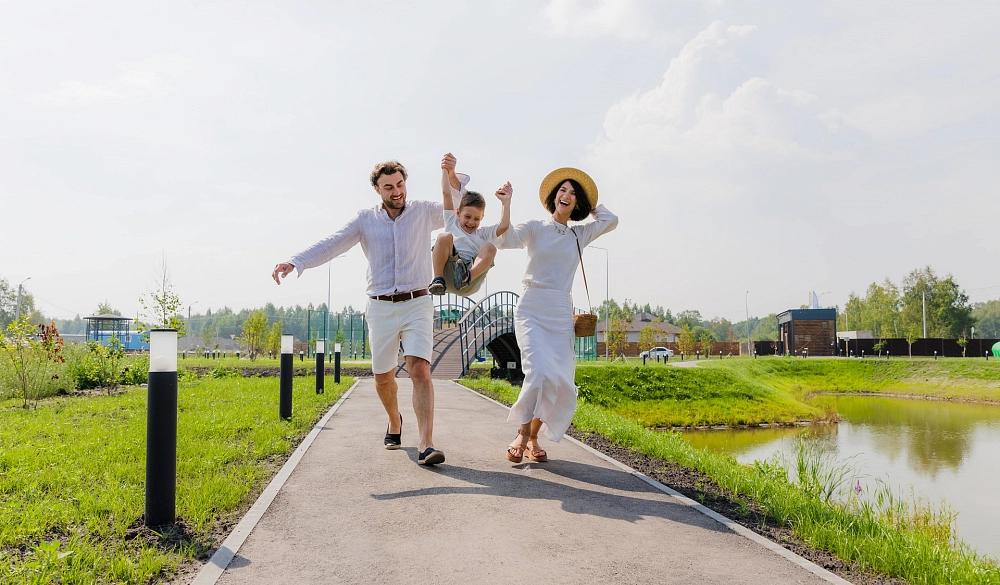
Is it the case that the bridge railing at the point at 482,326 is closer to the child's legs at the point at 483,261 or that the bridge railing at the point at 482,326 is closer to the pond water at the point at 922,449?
the pond water at the point at 922,449

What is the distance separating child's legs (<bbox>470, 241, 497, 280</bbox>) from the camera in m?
5.25

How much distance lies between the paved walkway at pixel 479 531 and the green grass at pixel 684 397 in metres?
18.6

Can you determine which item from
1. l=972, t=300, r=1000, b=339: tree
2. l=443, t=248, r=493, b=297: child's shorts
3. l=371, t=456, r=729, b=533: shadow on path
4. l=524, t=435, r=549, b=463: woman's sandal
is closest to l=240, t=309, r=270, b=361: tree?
l=524, t=435, r=549, b=463: woman's sandal

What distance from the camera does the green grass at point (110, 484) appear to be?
296cm

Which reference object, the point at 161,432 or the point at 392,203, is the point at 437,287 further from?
the point at 161,432

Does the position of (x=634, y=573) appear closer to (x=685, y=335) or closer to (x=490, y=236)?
(x=490, y=236)

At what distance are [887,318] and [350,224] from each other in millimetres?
80556

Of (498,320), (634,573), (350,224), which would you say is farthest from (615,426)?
(498,320)

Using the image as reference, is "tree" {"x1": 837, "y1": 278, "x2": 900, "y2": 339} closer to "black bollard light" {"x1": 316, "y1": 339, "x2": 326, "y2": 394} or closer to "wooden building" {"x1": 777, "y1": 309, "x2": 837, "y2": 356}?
"wooden building" {"x1": 777, "y1": 309, "x2": 837, "y2": 356}

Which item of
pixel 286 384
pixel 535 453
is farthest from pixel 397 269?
pixel 286 384

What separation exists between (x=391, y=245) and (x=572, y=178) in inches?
65.1

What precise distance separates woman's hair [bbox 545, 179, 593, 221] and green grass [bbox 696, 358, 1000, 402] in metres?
30.5

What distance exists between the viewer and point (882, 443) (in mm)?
17641

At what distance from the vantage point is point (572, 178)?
18.7 ft
